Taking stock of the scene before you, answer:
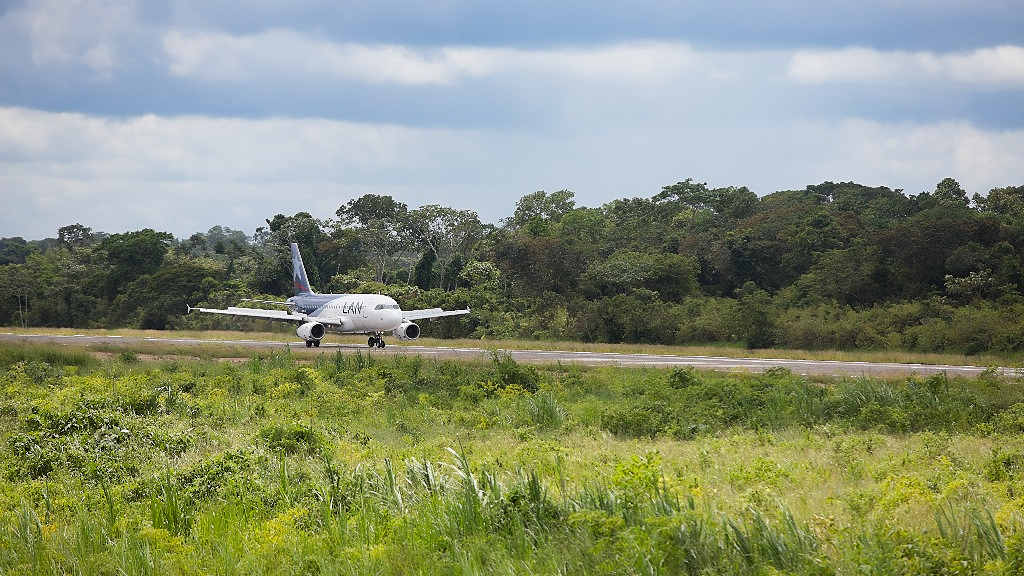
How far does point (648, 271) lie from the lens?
54281 mm

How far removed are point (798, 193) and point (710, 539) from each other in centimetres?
6897

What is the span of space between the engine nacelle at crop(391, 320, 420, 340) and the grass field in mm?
21297

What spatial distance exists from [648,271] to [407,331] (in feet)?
55.5

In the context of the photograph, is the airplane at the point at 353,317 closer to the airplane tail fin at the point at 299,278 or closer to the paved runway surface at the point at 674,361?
the paved runway surface at the point at 674,361

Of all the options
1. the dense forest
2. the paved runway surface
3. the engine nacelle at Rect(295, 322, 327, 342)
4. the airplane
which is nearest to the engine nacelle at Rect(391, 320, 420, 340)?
the airplane

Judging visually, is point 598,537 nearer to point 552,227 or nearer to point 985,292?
point 985,292

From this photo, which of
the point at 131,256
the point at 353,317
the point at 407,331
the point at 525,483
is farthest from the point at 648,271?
the point at 525,483

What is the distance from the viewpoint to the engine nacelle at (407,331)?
44.2 meters

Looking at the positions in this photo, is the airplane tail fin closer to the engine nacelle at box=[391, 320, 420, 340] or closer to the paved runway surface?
the paved runway surface

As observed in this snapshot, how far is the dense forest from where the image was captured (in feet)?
144

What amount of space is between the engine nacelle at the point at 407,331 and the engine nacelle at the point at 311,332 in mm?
3652

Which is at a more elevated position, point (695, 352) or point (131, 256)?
point (131, 256)

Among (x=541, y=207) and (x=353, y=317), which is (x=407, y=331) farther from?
(x=541, y=207)

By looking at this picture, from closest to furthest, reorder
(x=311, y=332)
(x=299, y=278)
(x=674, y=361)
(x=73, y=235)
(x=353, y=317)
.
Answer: (x=674, y=361)
(x=353, y=317)
(x=311, y=332)
(x=299, y=278)
(x=73, y=235)
